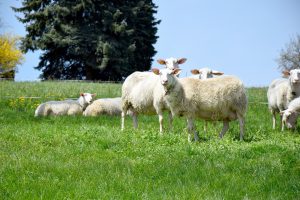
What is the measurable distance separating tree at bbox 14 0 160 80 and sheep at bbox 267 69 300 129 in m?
25.2

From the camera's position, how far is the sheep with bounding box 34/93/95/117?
18.0m

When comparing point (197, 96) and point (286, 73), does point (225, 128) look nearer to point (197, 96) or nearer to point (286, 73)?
point (197, 96)

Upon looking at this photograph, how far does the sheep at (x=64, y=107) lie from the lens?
59.0 feet

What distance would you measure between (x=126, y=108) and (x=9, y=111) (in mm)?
5795

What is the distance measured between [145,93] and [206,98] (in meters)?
2.44

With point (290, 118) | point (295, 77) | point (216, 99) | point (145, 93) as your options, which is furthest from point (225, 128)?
point (295, 77)

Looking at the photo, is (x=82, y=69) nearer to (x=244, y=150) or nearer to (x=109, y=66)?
(x=109, y=66)

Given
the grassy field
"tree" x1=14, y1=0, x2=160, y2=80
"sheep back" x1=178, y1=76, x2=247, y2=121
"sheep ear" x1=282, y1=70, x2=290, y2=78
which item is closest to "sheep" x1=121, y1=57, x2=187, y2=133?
"sheep back" x1=178, y1=76, x2=247, y2=121

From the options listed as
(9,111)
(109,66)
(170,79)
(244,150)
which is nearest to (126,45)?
(109,66)

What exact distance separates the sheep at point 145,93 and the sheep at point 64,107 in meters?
4.98

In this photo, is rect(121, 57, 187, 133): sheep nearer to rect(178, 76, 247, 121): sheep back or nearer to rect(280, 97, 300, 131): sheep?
rect(178, 76, 247, 121): sheep back

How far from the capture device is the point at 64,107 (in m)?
18.3

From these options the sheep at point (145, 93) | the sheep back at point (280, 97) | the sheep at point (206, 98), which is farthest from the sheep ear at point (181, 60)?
the sheep back at point (280, 97)

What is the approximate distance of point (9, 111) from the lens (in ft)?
57.9
